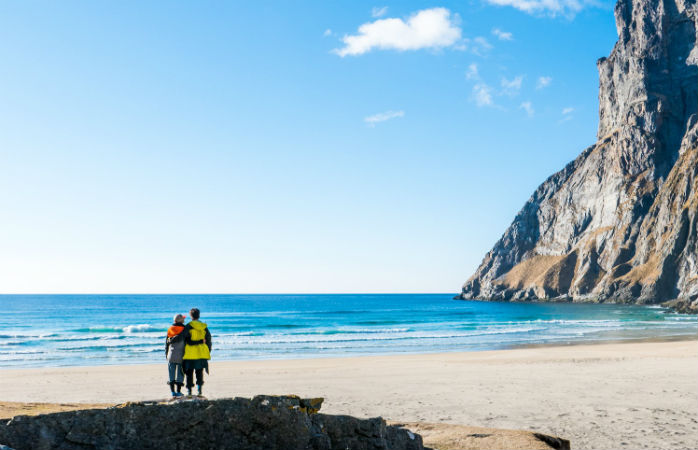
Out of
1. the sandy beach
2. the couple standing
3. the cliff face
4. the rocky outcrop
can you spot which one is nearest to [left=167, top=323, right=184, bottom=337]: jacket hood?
the couple standing

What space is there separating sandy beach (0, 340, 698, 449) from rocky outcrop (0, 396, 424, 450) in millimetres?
5406

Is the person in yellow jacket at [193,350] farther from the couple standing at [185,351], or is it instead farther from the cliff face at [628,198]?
the cliff face at [628,198]

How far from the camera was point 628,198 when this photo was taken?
4638 inches

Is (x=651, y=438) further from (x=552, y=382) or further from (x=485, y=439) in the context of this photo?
(x=552, y=382)

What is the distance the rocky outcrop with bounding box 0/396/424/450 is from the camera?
3676mm

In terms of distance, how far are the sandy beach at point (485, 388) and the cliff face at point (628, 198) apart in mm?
86753

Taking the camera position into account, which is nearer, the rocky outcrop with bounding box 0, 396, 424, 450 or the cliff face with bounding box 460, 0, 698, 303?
the rocky outcrop with bounding box 0, 396, 424, 450

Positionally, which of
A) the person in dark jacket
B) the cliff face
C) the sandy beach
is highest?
the cliff face

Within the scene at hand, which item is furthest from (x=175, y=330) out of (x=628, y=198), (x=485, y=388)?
(x=628, y=198)

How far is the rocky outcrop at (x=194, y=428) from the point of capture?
368 centimetres

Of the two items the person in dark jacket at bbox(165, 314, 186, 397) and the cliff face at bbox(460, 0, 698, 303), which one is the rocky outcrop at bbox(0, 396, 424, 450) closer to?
the person in dark jacket at bbox(165, 314, 186, 397)

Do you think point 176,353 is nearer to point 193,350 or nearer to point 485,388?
point 193,350

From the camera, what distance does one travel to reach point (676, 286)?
95000mm

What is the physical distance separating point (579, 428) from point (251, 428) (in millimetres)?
7206
